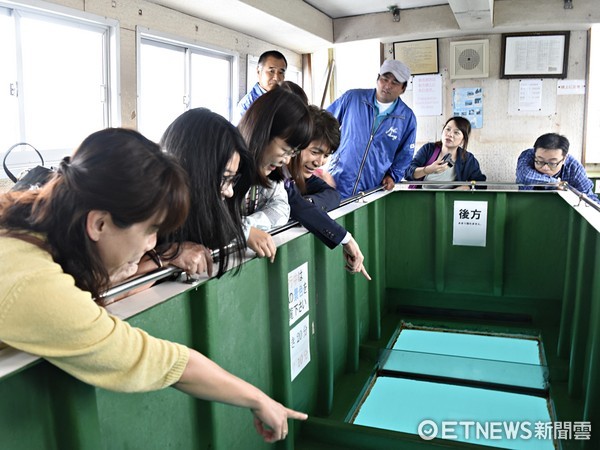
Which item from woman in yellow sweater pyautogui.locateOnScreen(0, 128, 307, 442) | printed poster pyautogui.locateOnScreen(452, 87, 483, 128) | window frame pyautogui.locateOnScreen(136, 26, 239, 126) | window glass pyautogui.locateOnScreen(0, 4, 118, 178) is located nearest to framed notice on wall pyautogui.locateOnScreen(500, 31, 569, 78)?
printed poster pyautogui.locateOnScreen(452, 87, 483, 128)

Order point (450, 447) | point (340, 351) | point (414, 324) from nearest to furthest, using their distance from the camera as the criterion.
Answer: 1. point (450, 447)
2. point (340, 351)
3. point (414, 324)

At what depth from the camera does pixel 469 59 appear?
6.09m

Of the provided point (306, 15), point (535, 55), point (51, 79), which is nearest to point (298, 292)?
point (51, 79)

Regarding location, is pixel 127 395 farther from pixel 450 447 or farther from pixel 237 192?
pixel 450 447

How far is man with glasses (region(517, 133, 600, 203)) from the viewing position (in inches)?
173

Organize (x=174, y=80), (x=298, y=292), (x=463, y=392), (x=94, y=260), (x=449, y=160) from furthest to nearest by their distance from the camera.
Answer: (x=174, y=80) → (x=449, y=160) → (x=463, y=392) → (x=298, y=292) → (x=94, y=260)

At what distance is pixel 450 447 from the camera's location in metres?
2.04

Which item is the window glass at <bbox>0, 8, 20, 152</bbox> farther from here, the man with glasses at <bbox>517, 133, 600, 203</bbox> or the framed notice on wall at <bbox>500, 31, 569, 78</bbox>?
the framed notice on wall at <bbox>500, 31, 569, 78</bbox>

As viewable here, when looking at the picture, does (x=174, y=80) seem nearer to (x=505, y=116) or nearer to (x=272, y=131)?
(x=272, y=131)

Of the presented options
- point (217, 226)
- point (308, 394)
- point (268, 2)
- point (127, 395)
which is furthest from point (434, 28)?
point (127, 395)

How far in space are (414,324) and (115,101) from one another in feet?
8.75

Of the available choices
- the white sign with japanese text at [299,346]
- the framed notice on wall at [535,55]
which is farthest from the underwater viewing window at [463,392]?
the framed notice on wall at [535,55]

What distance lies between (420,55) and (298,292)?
15.9 feet

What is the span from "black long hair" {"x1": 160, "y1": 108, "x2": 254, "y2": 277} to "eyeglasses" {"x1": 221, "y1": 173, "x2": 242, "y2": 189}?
22 millimetres
